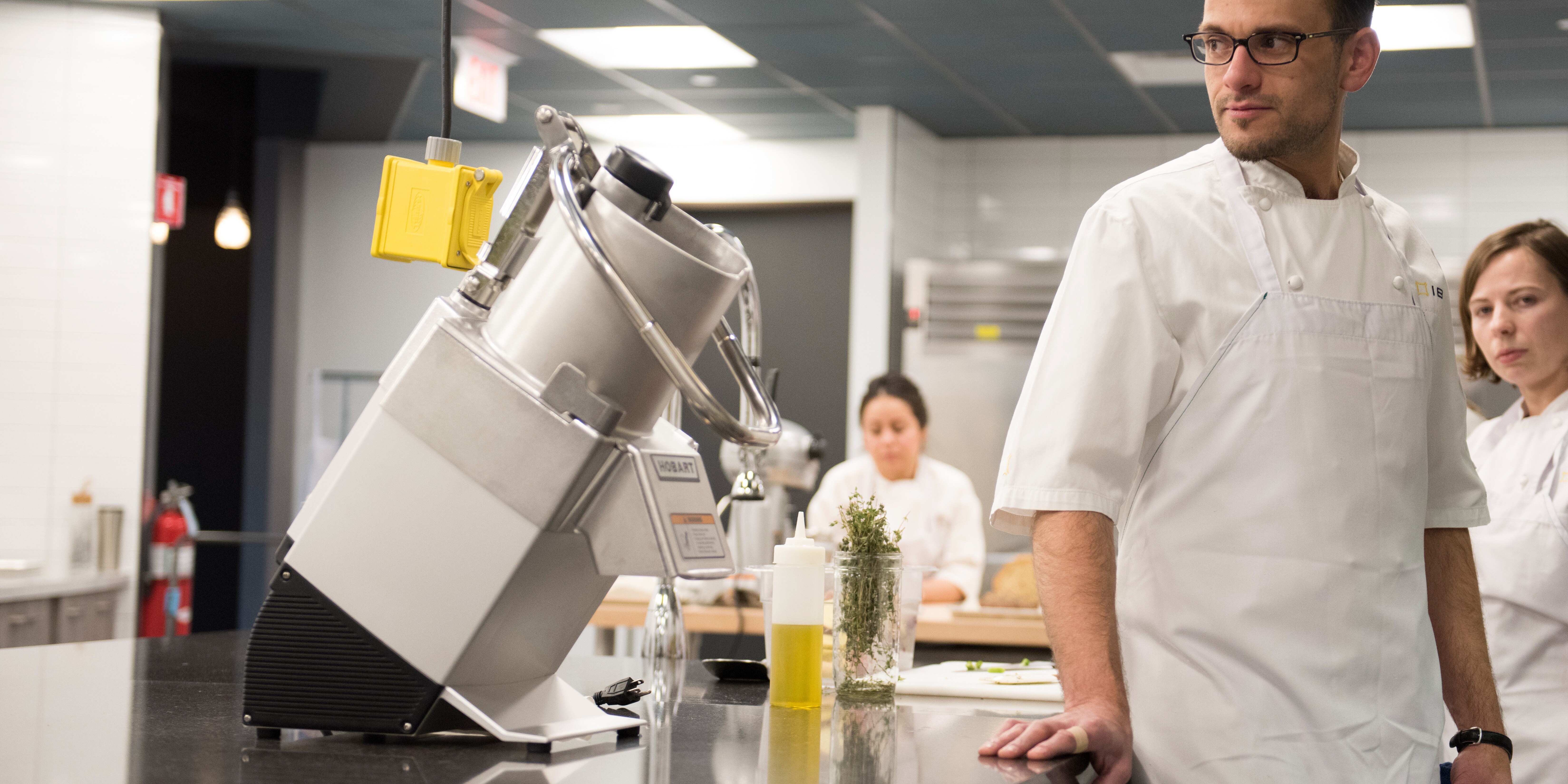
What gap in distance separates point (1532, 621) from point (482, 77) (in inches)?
160

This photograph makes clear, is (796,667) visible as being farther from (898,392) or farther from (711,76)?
(711,76)

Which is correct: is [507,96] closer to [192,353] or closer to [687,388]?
[192,353]

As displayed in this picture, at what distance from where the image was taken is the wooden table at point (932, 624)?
11.3 ft

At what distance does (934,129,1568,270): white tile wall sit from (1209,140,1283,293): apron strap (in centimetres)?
444

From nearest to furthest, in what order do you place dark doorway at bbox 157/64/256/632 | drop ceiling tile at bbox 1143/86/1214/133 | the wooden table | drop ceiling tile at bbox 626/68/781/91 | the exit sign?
the wooden table → the exit sign → drop ceiling tile at bbox 626/68/781/91 → drop ceiling tile at bbox 1143/86/1214/133 → dark doorway at bbox 157/64/256/632

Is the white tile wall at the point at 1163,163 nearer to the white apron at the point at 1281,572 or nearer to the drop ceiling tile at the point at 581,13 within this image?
the drop ceiling tile at the point at 581,13

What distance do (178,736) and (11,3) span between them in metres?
4.25

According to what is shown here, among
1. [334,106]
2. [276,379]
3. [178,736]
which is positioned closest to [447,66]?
[178,736]

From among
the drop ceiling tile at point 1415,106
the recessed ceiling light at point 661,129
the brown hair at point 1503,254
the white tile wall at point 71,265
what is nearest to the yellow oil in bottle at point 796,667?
the brown hair at point 1503,254

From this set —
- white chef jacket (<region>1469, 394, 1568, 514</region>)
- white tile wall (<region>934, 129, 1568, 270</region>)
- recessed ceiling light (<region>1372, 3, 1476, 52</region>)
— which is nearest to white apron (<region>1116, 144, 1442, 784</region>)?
white chef jacket (<region>1469, 394, 1568, 514</region>)

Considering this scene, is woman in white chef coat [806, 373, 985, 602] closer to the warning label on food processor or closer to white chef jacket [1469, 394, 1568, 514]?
white chef jacket [1469, 394, 1568, 514]

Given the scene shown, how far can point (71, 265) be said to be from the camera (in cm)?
439

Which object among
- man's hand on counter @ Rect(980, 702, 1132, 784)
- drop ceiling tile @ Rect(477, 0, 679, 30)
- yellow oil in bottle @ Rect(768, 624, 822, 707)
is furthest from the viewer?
drop ceiling tile @ Rect(477, 0, 679, 30)

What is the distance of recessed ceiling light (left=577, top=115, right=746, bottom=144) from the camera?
6.02m
